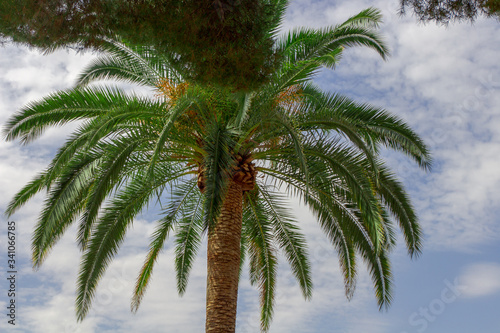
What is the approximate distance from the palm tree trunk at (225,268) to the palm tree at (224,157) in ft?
0.06

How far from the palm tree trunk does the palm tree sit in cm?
2

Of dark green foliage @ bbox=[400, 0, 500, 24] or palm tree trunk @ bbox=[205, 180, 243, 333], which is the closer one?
dark green foliage @ bbox=[400, 0, 500, 24]

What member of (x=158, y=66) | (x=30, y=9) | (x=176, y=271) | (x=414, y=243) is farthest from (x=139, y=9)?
(x=176, y=271)

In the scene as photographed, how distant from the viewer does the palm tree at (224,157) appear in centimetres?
912

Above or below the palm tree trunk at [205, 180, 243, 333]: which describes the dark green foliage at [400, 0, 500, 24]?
above

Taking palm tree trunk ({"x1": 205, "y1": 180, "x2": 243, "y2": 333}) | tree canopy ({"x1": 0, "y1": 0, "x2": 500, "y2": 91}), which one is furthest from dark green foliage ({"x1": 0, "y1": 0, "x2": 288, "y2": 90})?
palm tree trunk ({"x1": 205, "y1": 180, "x2": 243, "y2": 333})

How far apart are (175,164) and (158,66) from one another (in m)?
2.03

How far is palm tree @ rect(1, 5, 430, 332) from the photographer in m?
9.12

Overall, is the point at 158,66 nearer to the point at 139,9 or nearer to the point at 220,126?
the point at 220,126

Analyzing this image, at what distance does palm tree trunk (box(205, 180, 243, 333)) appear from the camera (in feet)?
32.5

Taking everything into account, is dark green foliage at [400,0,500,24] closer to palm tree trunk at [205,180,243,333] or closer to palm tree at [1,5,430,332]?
palm tree at [1,5,430,332]

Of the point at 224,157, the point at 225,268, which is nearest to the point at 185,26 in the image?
the point at 224,157

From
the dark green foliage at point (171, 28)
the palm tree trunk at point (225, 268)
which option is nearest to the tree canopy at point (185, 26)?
the dark green foliage at point (171, 28)

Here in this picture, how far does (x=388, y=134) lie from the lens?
10.4 m
